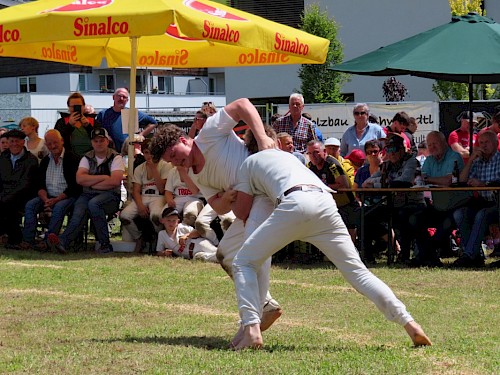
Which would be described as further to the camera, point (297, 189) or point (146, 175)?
point (146, 175)

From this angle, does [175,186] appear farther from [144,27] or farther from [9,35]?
[9,35]

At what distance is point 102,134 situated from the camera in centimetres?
1336

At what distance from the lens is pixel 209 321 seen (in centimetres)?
822

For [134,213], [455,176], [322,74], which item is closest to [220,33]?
[134,213]

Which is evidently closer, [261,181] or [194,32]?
[261,181]

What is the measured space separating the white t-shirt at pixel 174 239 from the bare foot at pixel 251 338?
6.04m

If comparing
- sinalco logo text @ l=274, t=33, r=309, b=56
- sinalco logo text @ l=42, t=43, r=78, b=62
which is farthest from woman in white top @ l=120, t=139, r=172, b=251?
sinalco logo text @ l=42, t=43, r=78, b=62

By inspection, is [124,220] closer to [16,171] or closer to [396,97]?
[16,171]

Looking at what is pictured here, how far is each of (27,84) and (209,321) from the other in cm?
4839

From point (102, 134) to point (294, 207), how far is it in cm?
737

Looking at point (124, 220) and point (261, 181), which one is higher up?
point (261, 181)

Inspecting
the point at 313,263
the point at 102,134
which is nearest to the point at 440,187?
the point at 313,263

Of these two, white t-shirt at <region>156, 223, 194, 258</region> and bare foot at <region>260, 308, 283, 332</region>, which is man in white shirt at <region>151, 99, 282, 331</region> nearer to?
bare foot at <region>260, 308, 283, 332</region>

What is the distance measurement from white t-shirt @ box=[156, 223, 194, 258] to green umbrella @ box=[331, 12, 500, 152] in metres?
2.80
